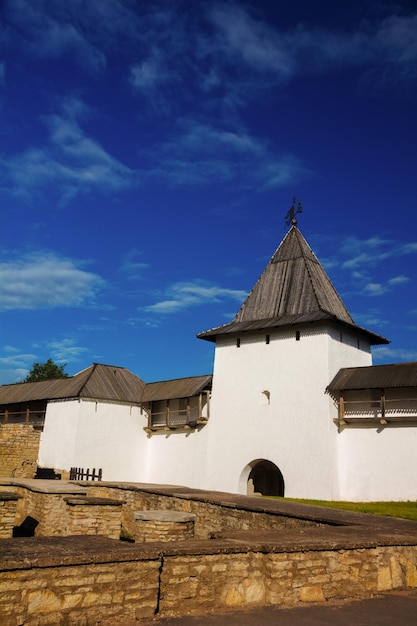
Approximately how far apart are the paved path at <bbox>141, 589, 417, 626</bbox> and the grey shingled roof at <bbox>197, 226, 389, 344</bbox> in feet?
50.8

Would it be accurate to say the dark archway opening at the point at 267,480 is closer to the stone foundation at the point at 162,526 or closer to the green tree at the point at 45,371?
the stone foundation at the point at 162,526

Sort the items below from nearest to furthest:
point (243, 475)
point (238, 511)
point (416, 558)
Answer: point (416, 558) < point (238, 511) < point (243, 475)

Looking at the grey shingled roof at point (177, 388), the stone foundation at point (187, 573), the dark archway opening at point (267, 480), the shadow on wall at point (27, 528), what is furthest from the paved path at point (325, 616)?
the dark archway opening at point (267, 480)

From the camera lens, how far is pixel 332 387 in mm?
19547

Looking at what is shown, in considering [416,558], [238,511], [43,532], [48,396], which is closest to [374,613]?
[416,558]

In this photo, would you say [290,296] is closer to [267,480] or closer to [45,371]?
[267,480]

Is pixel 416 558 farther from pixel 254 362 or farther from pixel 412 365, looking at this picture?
pixel 254 362

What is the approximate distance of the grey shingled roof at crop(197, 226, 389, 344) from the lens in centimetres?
2181

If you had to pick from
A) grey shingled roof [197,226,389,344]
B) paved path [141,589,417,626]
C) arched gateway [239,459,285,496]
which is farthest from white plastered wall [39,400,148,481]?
paved path [141,589,417,626]

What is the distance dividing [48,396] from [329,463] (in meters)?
15.2

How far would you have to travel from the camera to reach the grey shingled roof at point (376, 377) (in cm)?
1828

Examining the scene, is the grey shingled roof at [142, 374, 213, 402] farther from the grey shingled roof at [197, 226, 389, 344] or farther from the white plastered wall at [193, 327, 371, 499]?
the grey shingled roof at [197, 226, 389, 344]

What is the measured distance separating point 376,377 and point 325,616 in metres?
15.0

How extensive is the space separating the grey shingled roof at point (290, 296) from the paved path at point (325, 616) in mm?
15489
